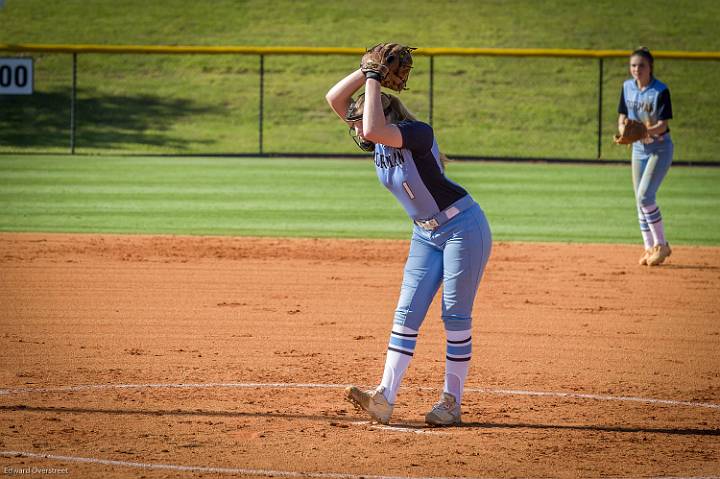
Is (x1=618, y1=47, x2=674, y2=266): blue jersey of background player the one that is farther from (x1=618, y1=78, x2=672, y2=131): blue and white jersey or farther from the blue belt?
the blue belt

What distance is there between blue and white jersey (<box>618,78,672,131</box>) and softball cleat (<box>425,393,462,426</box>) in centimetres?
676

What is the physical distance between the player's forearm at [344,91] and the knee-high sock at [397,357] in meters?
1.31

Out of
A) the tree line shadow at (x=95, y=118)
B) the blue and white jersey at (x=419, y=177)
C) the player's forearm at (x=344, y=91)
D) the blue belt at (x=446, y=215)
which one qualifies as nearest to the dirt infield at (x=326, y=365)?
the blue belt at (x=446, y=215)

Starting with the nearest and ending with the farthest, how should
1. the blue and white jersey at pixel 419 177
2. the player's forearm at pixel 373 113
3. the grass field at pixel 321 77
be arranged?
the player's forearm at pixel 373 113 → the blue and white jersey at pixel 419 177 → the grass field at pixel 321 77

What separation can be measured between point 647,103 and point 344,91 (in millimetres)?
6889

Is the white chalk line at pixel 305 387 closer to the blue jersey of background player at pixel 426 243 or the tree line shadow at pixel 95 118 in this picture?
the blue jersey of background player at pixel 426 243

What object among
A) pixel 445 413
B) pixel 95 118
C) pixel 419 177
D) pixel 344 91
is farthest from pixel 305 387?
pixel 95 118

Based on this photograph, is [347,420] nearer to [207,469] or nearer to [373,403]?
[373,403]

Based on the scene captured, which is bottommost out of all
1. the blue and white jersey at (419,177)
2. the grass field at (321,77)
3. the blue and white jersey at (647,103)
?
the blue and white jersey at (419,177)

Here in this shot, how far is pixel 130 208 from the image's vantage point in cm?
1648

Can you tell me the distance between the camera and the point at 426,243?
6.18m

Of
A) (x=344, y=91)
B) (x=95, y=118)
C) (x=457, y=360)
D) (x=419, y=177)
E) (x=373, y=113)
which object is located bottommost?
(x=457, y=360)

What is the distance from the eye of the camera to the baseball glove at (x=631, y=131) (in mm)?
11773

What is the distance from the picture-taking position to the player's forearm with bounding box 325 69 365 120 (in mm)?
5973
